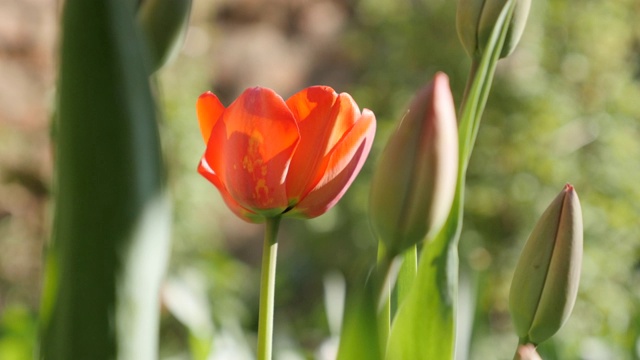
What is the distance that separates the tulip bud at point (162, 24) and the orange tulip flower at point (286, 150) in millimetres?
29

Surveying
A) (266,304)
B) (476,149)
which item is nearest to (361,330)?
(266,304)

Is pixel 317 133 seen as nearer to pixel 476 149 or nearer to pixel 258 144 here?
pixel 258 144

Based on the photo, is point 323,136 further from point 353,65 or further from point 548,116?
point 353,65

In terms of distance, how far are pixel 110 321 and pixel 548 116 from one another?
7.24ft

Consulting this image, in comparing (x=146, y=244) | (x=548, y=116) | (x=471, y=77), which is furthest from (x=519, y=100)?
(x=146, y=244)

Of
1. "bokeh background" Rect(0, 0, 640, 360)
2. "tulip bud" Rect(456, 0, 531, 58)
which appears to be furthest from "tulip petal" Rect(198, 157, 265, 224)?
"bokeh background" Rect(0, 0, 640, 360)

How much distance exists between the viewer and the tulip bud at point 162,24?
29 cm

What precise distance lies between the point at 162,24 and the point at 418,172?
0.33 ft

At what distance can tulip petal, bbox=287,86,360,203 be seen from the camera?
304 millimetres

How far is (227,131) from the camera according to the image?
0.98 ft

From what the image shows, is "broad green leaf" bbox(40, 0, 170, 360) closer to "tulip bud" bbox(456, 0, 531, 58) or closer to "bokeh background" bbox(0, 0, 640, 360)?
"tulip bud" bbox(456, 0, 531, 58)

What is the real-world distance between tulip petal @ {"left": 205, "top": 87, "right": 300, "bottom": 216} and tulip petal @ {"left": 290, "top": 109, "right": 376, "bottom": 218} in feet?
0.04

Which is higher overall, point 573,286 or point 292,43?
point 292,43

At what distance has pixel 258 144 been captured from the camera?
11.7 inches
